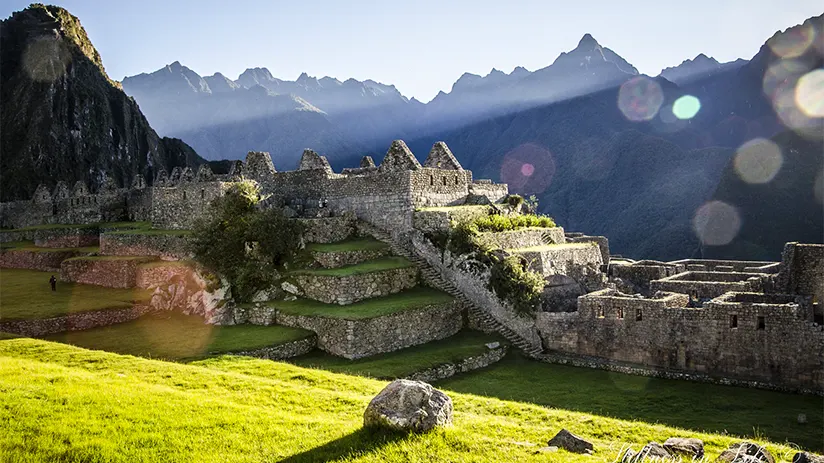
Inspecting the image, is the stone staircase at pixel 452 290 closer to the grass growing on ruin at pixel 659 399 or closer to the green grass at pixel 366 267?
the green grass at pixel 366 267

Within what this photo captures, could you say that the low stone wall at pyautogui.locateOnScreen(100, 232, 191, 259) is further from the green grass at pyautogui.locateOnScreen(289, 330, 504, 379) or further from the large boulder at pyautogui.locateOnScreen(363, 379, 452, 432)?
the large boulder at pyautogui.locateOnScreen(363, 379, 452, 432)

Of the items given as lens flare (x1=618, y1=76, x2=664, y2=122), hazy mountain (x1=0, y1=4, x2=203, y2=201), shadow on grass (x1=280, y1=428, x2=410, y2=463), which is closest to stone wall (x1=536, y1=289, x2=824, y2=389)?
shadow on grass (x1=280, y1=428, x2=410, y2=463)

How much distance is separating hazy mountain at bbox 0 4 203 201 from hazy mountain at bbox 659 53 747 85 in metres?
136

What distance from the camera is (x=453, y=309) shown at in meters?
23.6

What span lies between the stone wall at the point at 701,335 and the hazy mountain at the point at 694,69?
113277 mm

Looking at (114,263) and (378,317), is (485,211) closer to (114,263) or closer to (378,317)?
(378,317)

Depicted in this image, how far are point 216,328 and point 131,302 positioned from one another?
4836mm

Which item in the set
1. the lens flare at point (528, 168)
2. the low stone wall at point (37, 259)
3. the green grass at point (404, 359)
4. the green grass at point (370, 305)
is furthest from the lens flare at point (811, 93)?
the low stone wall at point (37, 259)

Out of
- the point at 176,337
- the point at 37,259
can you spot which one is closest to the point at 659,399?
the point at 176,337

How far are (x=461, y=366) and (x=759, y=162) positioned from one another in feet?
205

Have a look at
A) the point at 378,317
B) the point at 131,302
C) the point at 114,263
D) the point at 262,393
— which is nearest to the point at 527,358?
the point at 378,317

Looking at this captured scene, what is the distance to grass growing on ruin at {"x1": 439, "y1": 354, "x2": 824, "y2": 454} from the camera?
14242mm

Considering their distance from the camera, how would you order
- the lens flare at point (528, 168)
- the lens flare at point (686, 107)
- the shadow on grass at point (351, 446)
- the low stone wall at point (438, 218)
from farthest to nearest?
the lens flare at point (686, 107) → the lens flare at point (528, 168) → the low stone wall at point (438, 218) → the shadow on grass at point (351, 446)

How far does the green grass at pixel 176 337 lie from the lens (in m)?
18.8
